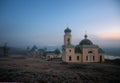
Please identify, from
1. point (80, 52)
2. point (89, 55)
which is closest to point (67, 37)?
point (80, 52)

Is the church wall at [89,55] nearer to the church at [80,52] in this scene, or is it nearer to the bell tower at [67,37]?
the church at [80,52]

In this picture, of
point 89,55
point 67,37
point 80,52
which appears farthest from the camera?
point 67,37

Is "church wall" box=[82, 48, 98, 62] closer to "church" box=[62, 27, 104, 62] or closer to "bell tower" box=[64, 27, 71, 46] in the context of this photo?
"church" box=[62, 27, 104, 62]

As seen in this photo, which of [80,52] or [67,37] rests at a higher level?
[67,37]

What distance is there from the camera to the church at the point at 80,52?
581 inches

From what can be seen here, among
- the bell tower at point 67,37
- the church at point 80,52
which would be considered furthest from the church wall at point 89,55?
the bell tower at point 67,37

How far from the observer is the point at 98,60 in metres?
15.2

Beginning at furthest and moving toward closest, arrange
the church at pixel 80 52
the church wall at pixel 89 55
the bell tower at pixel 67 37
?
1. the bell tower at pixel 67 37
2. the church wall at pixel 89 55
3. the church at pixel 80 52

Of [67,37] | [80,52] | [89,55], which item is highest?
[67,37]

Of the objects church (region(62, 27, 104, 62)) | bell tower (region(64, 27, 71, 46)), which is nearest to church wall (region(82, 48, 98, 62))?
church (region(62, 27, 104, 62))

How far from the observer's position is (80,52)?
49.5 feet

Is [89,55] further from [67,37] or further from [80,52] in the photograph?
[67,37]

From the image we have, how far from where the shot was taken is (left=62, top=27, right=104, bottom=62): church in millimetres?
14755

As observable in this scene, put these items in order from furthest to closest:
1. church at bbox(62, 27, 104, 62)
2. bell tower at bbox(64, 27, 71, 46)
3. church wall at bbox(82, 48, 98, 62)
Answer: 1. bell tower at bbox(64, 27, 71, 46)
2. church wall at bbox(82, 48, 98, 62)
3. church at bbox(62, 27, 104, 62)
